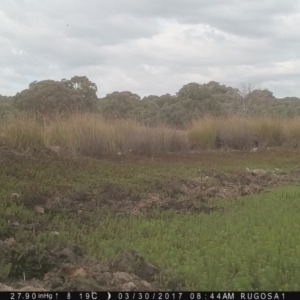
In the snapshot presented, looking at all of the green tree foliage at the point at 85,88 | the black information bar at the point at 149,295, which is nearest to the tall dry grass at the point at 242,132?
the green tree foliage at the point at 85,88

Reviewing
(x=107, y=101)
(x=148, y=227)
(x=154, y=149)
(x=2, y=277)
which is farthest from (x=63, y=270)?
(x=107, y=101)

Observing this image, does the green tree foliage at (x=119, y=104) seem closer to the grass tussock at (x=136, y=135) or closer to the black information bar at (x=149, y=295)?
the grass tussock at (x=136, y=135)

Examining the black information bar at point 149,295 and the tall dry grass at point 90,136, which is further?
the tall dry grass at point 90,136

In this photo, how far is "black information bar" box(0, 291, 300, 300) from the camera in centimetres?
413

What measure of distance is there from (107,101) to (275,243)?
29787 millimetres

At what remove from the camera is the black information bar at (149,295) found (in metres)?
4.13

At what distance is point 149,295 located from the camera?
169 inches

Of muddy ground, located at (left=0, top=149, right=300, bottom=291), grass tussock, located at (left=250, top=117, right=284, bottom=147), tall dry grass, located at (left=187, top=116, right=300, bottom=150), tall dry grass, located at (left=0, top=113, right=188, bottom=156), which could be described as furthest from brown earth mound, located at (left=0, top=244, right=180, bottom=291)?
grass tussock, located at (left=250, top=117, right=284, bottom=147)

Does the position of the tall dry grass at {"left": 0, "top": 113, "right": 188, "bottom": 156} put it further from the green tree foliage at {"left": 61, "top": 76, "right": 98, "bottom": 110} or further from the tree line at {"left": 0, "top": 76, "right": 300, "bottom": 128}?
the green tree foliage at {"left": 61, "top": 76, "right": 98, "bottom": 110}

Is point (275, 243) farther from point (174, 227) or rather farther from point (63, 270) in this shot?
point (63, 270)

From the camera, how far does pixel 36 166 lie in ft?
37.5

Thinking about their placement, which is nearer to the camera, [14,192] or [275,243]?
[275,243]

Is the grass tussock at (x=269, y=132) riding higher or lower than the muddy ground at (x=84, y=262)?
higher

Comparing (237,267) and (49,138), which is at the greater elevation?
(49,138)
